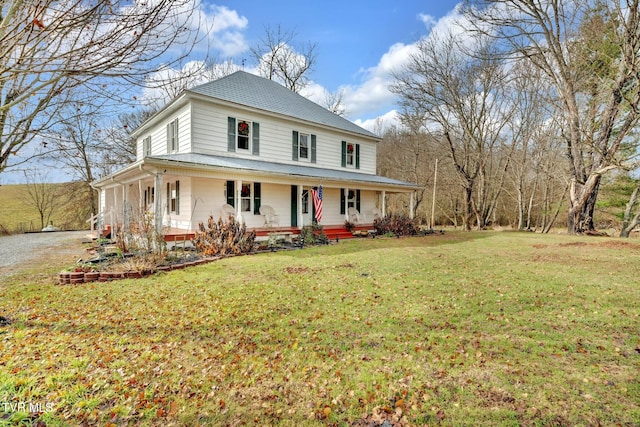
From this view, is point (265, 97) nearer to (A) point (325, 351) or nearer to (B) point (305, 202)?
(B) point (305, 202)

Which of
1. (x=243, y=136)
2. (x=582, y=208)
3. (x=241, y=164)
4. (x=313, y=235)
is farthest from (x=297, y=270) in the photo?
(x=582, y=208)

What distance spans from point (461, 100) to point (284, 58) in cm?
1577

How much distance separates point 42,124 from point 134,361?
563 centimetres

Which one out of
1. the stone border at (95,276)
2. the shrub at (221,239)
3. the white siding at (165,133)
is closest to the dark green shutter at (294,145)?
the white siding at (165,133)

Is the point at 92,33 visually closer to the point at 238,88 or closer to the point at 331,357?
the point at 331,357

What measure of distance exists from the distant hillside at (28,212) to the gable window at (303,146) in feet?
63.5

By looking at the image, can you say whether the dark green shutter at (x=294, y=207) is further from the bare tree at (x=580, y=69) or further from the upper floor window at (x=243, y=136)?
the bare tree at (x=580, y=69)

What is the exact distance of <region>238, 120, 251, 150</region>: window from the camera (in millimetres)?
13148

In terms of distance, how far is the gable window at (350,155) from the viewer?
17.5 meters

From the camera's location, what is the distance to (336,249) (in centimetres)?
1091

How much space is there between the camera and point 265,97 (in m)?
15.0

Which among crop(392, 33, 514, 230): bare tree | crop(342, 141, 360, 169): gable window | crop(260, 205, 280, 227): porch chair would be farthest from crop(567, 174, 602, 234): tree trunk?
crop(260, 205, 280, 227): porch chair

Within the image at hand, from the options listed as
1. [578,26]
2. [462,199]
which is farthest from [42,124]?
[462,199]

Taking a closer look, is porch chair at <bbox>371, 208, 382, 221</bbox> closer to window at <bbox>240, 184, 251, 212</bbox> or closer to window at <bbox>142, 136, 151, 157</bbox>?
window at <bbox>240, 184, 251, 212</bbox>
